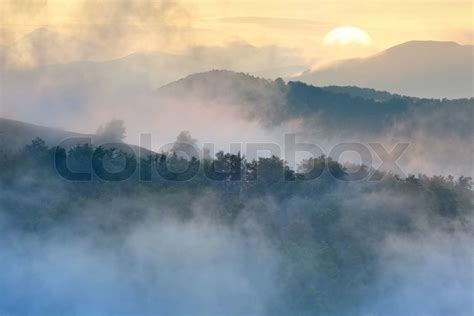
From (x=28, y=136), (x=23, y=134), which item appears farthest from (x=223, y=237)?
(x=23, y=134)

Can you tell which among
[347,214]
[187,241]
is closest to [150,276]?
[187,241]

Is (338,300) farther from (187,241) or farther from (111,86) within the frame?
(111,86)

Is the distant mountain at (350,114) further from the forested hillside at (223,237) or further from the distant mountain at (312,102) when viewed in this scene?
the forested hillside at (223,237)

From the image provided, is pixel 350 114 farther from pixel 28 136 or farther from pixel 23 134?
pixel 28 136

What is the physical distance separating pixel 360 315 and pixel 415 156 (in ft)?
123

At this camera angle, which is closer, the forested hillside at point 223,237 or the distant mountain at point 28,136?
the forested hillside at point 223,237

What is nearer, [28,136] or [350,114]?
[28,136]

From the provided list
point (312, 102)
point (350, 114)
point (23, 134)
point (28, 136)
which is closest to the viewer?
point (28, 136)

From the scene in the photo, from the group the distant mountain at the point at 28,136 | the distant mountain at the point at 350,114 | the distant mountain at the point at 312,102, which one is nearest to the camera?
the distant mountain at the point at 28,136

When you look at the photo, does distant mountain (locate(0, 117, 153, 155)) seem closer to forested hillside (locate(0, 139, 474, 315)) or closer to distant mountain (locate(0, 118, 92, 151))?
distant mountain (locate(0, 118, 92, 151))

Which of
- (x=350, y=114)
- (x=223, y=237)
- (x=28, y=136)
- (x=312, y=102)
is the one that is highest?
(x=312, y=102)

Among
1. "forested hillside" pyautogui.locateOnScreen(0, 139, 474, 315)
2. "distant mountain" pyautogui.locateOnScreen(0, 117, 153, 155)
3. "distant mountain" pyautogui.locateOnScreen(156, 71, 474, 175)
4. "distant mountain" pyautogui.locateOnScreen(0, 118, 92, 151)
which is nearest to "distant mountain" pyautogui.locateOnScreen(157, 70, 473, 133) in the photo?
"distant mountain" pyautogui.locateOnScreen(156, 71, 474, 175)

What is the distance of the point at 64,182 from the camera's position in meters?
39.1

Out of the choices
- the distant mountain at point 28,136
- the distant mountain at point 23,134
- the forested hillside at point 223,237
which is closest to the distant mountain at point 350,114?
the distant mountain at point 23,134
